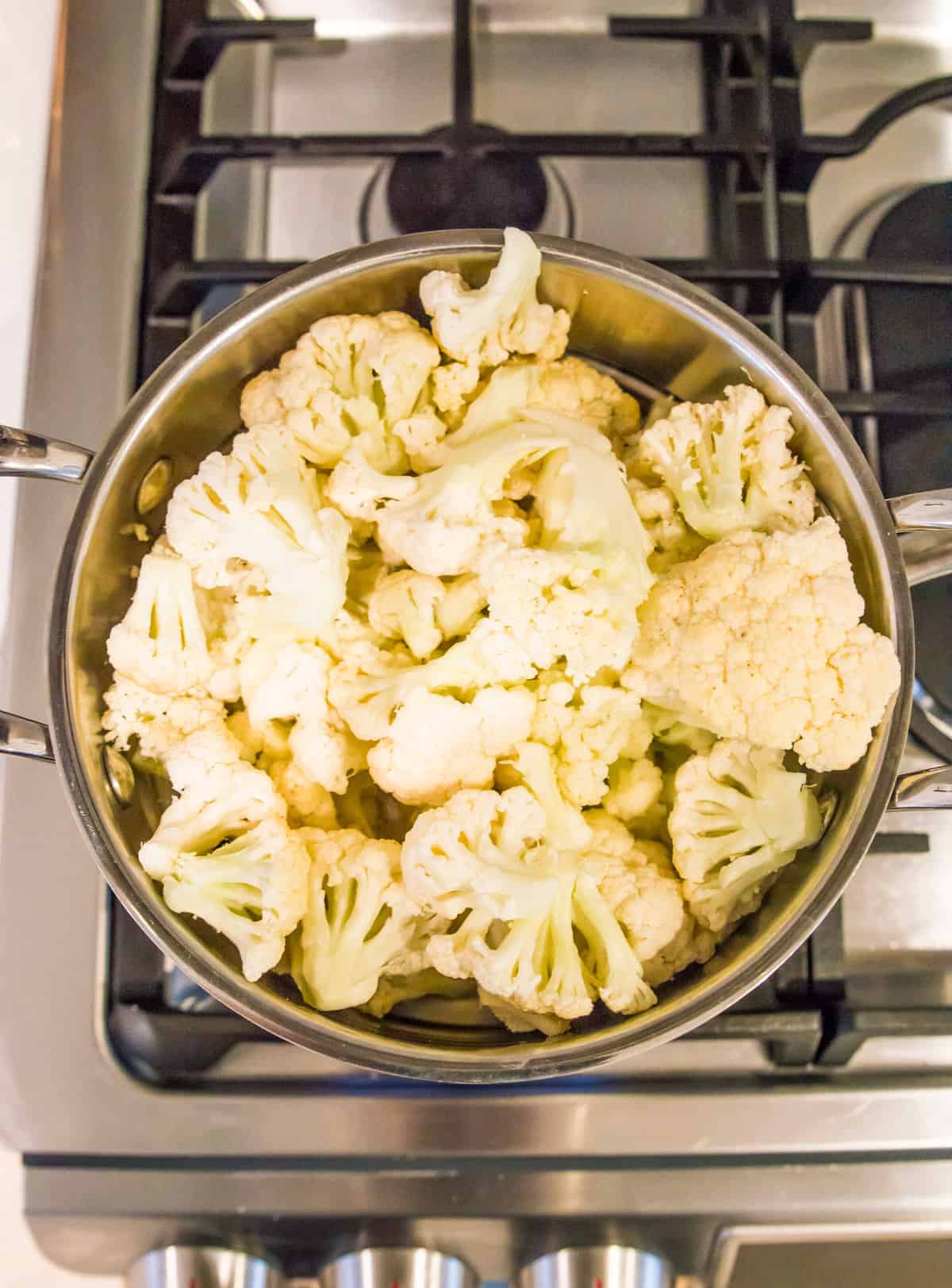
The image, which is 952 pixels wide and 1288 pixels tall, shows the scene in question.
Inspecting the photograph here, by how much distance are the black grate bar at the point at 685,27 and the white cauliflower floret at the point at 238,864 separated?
0.83 meters

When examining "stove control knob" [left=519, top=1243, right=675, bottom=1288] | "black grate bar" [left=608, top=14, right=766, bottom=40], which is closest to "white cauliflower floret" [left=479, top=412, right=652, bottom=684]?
"black grate bar" [left=608, top=14, right=766, bottom=40]

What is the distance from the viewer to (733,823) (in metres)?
0.89

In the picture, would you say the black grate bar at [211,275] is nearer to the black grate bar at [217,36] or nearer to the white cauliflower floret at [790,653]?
the black grate bar at [217,36]

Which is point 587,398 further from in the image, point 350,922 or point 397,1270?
point 397,1270

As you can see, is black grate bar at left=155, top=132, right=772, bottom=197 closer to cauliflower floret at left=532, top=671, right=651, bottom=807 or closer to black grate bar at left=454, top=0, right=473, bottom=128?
black grate bar at left=454, top=0, right=473, bottom=128

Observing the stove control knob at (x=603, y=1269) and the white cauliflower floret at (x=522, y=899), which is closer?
the white cauliflower floret at (x=522, y=899)

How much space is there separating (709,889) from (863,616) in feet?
0.93

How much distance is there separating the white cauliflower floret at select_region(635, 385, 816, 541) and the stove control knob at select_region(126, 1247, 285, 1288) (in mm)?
823

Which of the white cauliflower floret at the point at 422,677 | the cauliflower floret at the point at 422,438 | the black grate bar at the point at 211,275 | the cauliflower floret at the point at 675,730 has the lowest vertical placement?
the cauliflower floret at the point at 675,730

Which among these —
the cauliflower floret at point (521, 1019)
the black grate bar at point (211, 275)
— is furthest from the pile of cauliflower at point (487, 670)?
the black grate bar at point (211, 275)

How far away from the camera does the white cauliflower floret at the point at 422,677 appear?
33.9 inches

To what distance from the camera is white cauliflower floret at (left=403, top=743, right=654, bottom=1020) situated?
0.83m

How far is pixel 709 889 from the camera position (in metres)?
0.90

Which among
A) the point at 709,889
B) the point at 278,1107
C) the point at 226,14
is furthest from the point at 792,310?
the point at 278,1107
